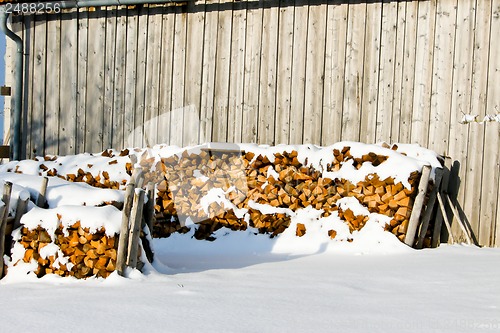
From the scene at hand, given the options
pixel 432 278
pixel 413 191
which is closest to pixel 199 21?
pixel 413 191

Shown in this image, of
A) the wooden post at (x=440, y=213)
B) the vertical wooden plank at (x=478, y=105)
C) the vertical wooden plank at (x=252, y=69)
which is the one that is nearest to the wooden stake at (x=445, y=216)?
the wooden post at (x=440, y=213)

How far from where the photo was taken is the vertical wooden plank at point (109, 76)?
10.4 m

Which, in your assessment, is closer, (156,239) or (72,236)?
(72,236)

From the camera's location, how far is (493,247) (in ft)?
27.1

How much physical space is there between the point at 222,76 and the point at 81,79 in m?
2.42

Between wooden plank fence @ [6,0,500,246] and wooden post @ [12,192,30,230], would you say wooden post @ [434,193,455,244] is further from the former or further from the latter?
wooden post @ [12,192,30,230]

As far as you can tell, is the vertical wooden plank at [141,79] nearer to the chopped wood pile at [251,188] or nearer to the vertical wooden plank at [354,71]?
the chopped wood pile at [251,188]

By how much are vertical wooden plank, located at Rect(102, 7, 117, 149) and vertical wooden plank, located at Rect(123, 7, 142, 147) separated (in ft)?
0.80

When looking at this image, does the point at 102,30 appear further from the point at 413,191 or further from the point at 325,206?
the point at 413,191

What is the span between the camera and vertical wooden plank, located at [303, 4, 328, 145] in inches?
360

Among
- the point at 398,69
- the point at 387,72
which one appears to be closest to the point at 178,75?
the point at 387,72

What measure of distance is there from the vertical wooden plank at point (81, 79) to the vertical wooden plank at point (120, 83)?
1.86 feet

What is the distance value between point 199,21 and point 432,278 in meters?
5.50

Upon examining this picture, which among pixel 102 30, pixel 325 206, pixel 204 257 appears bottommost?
pixel 204 257
